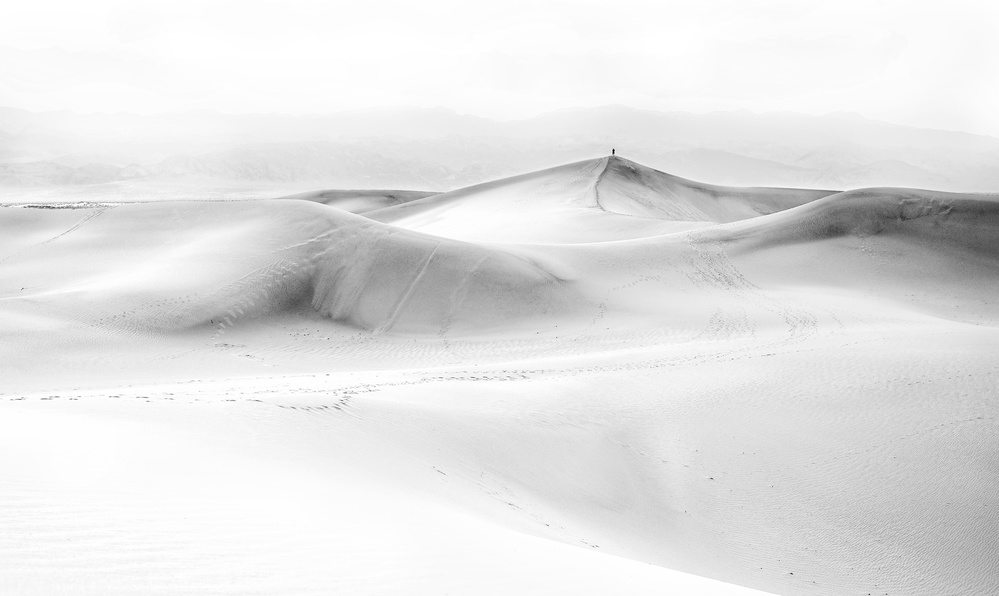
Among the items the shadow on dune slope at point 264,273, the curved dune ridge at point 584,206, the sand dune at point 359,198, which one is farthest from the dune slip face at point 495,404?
the sand dune at point 359,198

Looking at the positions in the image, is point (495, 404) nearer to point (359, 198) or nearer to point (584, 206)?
point (584, 206)

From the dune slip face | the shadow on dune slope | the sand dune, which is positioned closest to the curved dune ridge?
the dune slip face

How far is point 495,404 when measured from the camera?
426 inches

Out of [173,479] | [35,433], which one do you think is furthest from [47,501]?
[35,433]

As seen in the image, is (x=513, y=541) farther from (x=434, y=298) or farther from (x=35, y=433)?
(x=434, y=298)

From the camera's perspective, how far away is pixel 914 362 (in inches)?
518

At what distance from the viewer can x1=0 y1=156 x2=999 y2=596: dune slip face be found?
15.3ft

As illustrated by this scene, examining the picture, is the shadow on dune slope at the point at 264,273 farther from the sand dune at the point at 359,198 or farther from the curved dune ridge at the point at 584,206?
the sand dune at the point at 359,198

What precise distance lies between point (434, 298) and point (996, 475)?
1426 cm

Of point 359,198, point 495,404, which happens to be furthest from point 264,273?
point 359,198

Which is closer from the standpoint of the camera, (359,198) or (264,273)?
(264,273)

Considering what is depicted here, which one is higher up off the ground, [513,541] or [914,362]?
[914,362]

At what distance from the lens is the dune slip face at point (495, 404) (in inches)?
183

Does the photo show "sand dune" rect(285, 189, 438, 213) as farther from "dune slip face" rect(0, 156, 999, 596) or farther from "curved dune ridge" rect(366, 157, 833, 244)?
"dune slip face" rect(0, 156, 999, 596)
